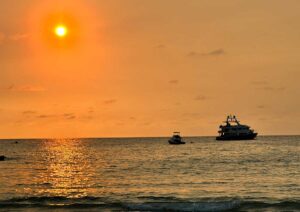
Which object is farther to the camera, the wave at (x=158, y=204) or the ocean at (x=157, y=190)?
the ocean at (x=157, y=190)

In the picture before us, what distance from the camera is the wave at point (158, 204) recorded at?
46.9 metres

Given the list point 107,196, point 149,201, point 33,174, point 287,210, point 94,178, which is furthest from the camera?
point 33,174

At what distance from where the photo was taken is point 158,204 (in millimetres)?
48594

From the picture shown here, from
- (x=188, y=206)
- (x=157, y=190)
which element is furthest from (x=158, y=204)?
(x=157, y=190)

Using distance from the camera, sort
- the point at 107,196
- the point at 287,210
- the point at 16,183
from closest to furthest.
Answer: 1. the point at 287,210
2. the point at 107,196
3. the point at 16,183

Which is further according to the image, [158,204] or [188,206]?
[158,204]

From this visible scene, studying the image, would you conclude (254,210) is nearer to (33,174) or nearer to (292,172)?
(292,172)

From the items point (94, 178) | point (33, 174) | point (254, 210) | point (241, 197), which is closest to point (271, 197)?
point (241, 197)

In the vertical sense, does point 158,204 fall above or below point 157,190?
below

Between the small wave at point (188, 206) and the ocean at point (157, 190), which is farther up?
the ocean at point (157, 190)

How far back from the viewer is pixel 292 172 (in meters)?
75.3

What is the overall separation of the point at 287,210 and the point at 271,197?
277 inches

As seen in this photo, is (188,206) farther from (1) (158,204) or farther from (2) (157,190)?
(2) (157,190)

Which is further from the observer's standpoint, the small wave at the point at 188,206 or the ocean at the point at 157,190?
the ocean at the point at 157,190
